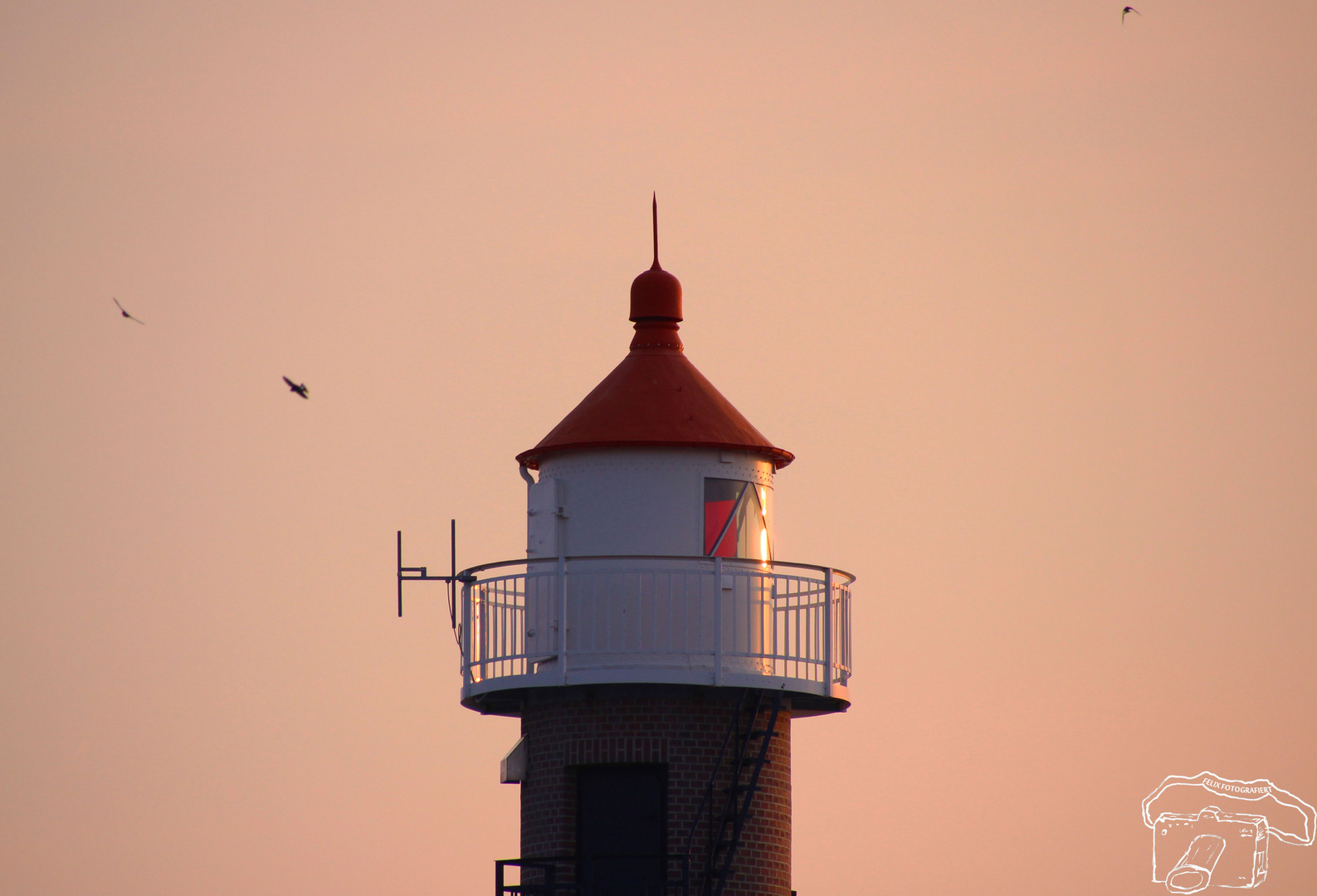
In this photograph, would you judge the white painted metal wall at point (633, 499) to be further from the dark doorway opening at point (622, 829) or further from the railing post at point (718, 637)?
the dark doorway opening at point (622, 829)

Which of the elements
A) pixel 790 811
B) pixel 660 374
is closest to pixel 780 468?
pixel 660 374

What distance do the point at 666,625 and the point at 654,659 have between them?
0.41 m

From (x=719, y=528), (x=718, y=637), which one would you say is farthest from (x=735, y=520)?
(x=718, y=637)

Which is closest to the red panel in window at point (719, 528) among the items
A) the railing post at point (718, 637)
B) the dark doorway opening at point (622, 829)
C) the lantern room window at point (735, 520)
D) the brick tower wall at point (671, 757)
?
the lantern room window at point (735, 520)

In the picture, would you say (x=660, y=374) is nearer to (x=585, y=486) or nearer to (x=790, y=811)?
(x=585, y=486)

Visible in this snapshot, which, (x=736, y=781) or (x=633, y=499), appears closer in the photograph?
(x=736, y=781)

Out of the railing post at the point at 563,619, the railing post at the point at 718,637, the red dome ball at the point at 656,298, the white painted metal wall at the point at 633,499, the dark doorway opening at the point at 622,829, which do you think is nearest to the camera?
the railing post at the point at 718,637

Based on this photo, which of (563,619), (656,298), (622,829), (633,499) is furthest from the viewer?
(656,298)

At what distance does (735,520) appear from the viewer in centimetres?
3219

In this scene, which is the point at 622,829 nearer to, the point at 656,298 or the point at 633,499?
the point at 633,499

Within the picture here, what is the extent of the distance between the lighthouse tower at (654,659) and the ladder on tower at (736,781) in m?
0.02

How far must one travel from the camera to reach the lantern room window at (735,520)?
105ft

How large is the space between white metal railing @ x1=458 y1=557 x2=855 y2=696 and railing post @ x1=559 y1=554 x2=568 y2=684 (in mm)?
13

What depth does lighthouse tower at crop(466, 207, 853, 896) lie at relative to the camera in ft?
103
